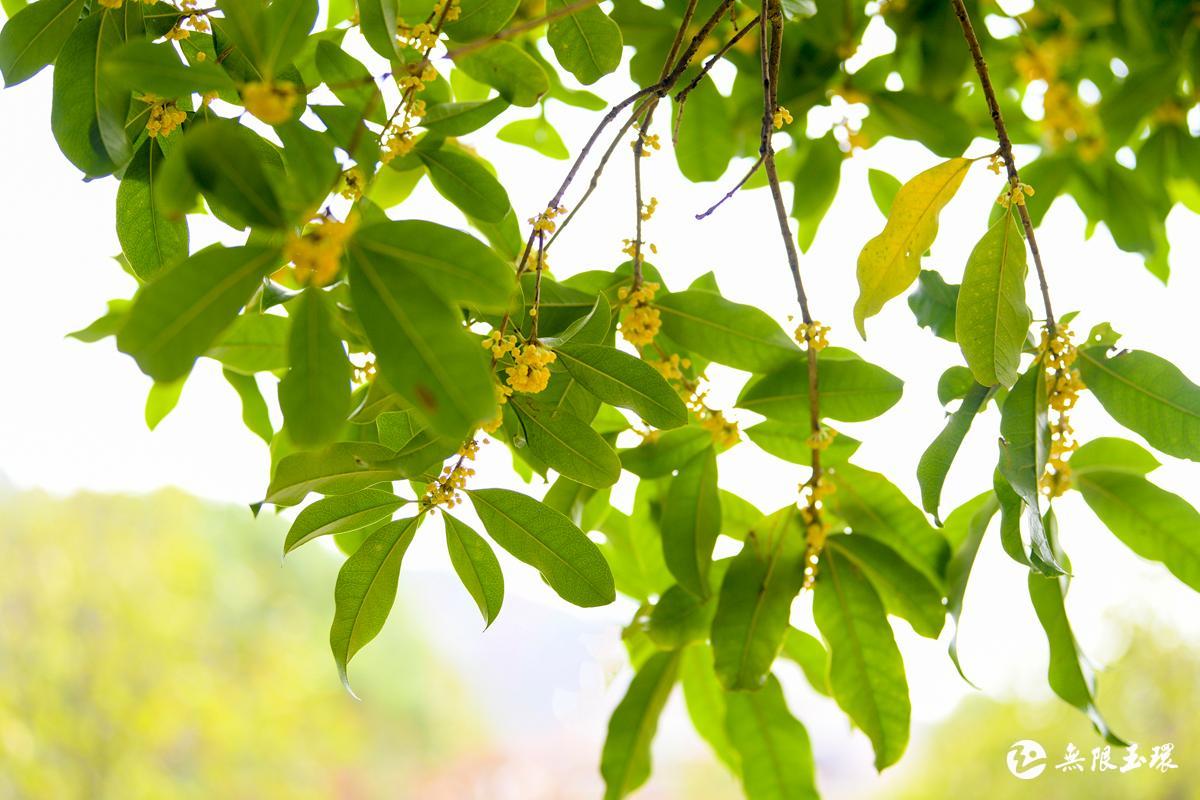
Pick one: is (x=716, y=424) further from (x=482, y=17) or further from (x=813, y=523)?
(x=482, y=17)

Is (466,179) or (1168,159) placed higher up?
(1168,159)

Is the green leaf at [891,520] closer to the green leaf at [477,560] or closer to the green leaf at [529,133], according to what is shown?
the green leaf at [477,560]

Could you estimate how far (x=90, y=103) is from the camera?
1.87 feet

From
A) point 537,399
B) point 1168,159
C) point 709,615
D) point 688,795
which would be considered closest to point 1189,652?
point 688,795

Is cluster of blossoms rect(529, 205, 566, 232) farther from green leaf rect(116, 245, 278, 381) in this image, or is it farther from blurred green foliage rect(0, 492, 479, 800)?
blurred green foliage rect(0, 492, 479, 800)

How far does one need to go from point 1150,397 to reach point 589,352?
39 cm

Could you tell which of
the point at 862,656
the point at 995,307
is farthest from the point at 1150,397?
the point at 862,656

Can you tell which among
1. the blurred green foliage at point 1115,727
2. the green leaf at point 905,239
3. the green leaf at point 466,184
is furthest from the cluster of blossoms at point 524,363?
the blurred green foliage at point 1115,727

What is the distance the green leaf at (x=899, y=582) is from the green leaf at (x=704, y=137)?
0.38 metres

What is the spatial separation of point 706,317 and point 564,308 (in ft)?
0.36

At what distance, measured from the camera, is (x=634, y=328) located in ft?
2.22

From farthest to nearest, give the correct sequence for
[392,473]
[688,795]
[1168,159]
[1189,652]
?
[688,795]
[1189,652]
[1168,159]
[392,473]

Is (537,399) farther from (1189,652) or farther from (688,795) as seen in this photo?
(688,795)

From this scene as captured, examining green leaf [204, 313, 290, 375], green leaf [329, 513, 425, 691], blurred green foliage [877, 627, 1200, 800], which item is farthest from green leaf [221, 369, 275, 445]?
blurred green foliage [877, 627, 1200, 800]
